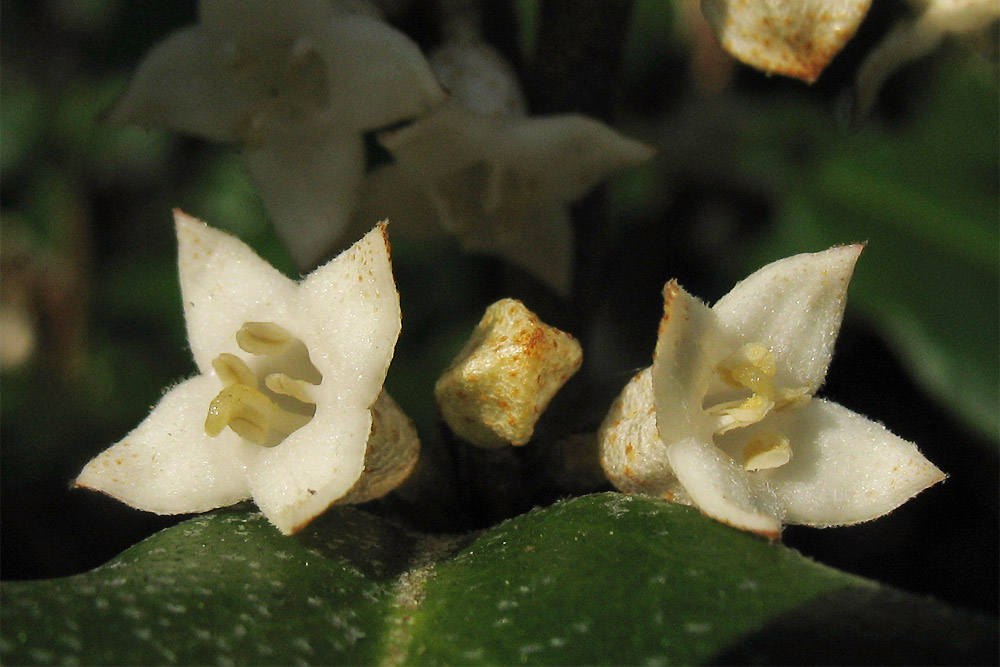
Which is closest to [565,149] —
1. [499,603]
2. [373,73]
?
[373,73]

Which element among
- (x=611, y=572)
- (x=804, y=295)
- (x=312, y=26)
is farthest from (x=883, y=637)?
(x=312, y=26)

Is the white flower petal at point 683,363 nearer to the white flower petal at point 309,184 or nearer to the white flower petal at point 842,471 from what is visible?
the white flower petal at point 842,471

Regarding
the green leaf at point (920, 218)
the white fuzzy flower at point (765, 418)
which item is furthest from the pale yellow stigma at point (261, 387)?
the green leaf at point (920, 218)

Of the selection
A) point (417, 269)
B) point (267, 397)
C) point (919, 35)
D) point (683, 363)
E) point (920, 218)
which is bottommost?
point (417, 269)

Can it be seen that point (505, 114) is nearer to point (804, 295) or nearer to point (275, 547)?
point (804, 295)

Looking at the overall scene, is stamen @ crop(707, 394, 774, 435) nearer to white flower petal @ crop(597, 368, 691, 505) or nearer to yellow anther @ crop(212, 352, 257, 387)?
white flower petal @ crop(597, 368, 691, 505)

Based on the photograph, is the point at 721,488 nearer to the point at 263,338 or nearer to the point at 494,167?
the point at 263,338
